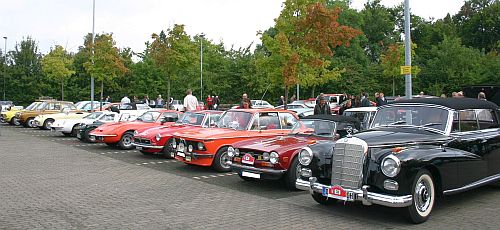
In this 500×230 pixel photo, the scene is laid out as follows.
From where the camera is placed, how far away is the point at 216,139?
11.2 metres

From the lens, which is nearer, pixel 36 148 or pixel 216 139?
pixel 216 139

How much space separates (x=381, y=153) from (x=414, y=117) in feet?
5.24

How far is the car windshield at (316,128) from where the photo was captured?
10.1 meters

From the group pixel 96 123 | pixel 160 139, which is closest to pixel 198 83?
pixel 96 123

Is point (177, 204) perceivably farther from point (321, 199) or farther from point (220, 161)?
point (220, 161)

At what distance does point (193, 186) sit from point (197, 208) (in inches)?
81.8

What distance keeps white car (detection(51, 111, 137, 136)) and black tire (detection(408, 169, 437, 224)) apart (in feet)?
46.2

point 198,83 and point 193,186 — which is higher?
point 198,83

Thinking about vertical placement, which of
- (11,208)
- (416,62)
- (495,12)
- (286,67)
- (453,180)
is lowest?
(11,208)

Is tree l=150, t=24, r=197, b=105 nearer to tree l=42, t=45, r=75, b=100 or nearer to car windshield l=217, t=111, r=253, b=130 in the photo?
car windshield l=217, t=111, r=253, b=130

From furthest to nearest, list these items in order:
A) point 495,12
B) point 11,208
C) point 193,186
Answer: point 495,12
point 193,186
point 11,208

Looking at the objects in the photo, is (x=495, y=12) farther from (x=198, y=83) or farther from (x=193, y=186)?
(x=193, y=186)

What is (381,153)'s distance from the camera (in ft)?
22.4

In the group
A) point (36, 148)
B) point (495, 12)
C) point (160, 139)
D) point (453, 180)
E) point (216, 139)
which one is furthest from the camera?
point (495, 12)
